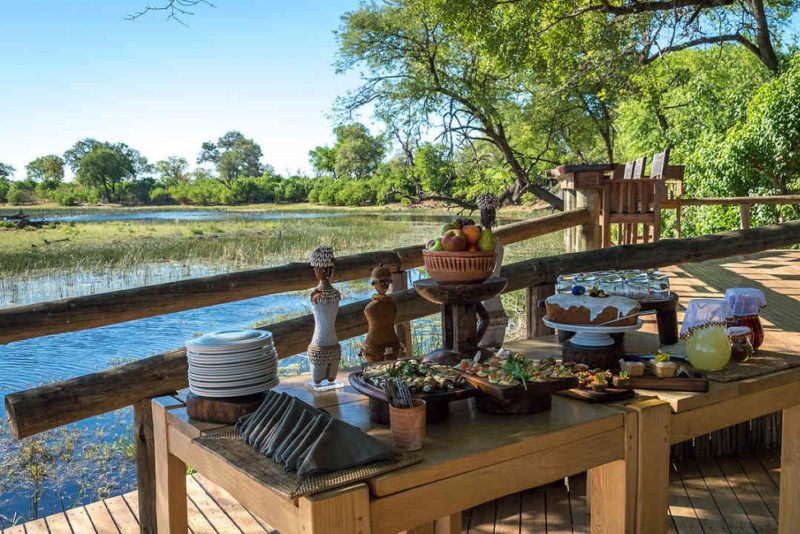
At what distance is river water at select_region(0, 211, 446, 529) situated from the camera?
557cm

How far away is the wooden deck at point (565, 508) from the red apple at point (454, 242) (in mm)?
1641

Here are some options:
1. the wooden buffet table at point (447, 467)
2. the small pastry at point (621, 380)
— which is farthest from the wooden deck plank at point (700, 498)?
the small pastry at point (621, 380)

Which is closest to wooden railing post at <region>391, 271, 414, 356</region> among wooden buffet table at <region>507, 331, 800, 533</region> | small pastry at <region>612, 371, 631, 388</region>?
wooden buffet table at <region>507, 331, 800, 533</region>

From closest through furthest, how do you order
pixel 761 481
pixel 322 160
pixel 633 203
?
pixel 761 481 < pixel 633 203 < pixel 322 160

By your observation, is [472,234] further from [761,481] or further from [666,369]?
[761,481]

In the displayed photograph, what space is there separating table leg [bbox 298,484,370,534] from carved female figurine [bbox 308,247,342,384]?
0.58 metres

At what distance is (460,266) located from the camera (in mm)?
1855

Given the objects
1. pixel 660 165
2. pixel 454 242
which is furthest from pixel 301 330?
pixel 660 165

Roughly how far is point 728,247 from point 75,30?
87872mm

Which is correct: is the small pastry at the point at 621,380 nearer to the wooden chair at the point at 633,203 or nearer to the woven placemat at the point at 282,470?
the woven placemat at the point at 282,470

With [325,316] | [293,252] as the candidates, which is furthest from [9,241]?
[325,316]

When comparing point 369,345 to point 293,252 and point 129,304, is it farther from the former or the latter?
point 293,252

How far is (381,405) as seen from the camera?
1623 mm

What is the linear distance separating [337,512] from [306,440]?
168mm
